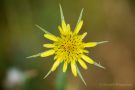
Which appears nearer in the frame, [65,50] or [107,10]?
[65,50]

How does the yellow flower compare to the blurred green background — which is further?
the blurred green background

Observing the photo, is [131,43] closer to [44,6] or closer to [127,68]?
[127,68]

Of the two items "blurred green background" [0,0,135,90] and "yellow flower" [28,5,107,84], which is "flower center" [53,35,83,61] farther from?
"blurred green background" [0,0,135,90]

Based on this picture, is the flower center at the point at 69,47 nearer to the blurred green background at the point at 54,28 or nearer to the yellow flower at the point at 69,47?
the yellow flower at the point at 69,47

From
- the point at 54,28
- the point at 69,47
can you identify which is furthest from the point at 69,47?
the point at 54,28

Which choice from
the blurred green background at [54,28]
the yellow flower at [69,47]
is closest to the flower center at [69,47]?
the yellow flower at [69,47]

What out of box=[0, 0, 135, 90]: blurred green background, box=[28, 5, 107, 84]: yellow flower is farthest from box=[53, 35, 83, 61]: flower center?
box=[0, 0, 135, 90]: blurred green background

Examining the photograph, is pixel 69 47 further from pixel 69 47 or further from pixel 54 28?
pixel 54 28

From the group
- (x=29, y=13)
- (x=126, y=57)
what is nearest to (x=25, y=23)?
(x=29, y=13)
